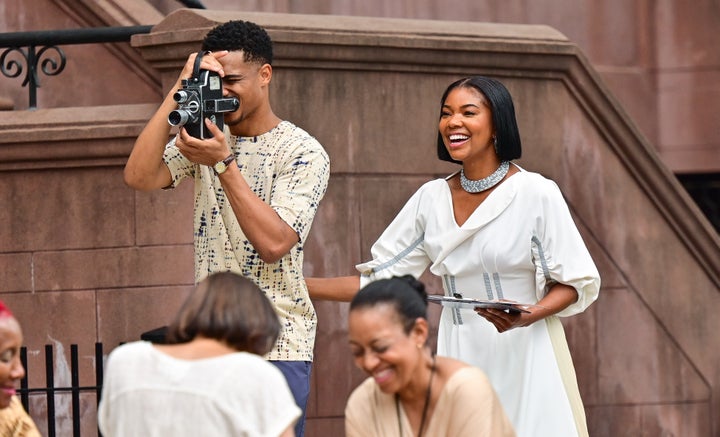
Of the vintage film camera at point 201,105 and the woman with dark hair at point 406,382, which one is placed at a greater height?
the vintage film camera at point 201,105

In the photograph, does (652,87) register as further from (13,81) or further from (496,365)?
(496,365)

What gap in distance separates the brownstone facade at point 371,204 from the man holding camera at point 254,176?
237 cm

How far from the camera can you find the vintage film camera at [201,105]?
5.67 metres

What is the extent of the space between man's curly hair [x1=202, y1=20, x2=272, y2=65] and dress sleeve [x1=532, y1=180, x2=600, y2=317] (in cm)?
125

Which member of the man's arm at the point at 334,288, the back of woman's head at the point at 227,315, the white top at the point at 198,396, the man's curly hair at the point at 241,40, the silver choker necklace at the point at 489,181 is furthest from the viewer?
the man's arm at the point at 334,288

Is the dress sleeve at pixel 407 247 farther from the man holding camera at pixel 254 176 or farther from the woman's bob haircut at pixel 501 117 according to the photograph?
the man holding camera at pixel 254 176

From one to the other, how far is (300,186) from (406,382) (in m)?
1.24

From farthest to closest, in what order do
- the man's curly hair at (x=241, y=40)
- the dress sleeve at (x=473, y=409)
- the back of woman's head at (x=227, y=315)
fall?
the man's curly hair at (x=241, y=40)
the dress sleeve at (x=473, y=409)
the back of woman's head at (x=227, y=315)

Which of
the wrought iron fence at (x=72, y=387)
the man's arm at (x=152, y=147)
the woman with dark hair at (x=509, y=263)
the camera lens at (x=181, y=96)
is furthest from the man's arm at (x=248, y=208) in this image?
the wrought iron fence at (x=72, y=387)

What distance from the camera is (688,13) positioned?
1282cm

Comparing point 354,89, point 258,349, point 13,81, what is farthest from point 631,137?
point 258,349

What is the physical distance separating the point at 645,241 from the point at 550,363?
3.43 metres

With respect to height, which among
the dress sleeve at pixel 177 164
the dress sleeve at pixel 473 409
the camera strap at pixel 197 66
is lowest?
the dress sleeve at pixel 473 409

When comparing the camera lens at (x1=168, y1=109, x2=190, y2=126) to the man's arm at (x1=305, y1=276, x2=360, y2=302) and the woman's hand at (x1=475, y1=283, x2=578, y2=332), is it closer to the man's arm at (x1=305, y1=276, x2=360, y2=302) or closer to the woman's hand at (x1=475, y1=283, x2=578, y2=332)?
the man's arm at (x1=305, y1=276, x2=360, y2=302)
